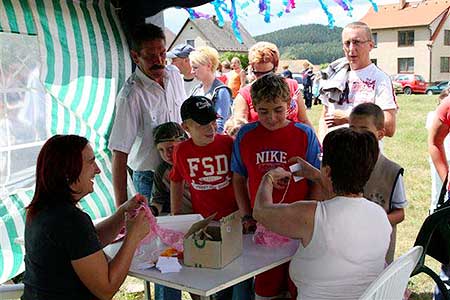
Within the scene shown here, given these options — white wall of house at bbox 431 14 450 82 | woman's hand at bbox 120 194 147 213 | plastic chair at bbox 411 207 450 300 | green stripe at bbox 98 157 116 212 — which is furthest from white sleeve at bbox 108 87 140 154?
white wall of house at bbox 431 14 450 82

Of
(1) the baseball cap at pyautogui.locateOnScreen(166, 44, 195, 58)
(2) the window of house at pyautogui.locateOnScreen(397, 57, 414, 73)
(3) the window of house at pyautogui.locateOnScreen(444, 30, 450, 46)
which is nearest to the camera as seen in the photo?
(1) the baseball cap at pyautogui.locateOnScreen(166, 44, 195, 58)

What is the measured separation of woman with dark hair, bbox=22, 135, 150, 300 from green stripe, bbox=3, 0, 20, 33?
1.49 m

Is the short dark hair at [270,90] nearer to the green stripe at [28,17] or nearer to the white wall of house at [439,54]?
the green stripe at [28,17]

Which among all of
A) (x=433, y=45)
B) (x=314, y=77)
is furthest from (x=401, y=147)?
(x=433, y=45)

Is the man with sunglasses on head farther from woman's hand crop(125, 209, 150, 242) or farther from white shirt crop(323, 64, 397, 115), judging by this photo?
woman's hand crop(125, 209, 150, 242)

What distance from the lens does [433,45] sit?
1458 inches

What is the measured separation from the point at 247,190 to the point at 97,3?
1941mm

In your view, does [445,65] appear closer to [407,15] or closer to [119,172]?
[407,15]

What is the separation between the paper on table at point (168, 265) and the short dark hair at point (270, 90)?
819 mm

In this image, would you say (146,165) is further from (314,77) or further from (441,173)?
(314,77)

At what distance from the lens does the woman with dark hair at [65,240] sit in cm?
171

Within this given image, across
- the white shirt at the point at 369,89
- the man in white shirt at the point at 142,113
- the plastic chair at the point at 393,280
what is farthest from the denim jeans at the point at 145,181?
the plastic chair at the point at 393,280

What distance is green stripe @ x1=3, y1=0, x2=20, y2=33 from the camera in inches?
116

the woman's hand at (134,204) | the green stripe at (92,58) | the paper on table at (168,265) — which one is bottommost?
the paper on table at (168,265)
